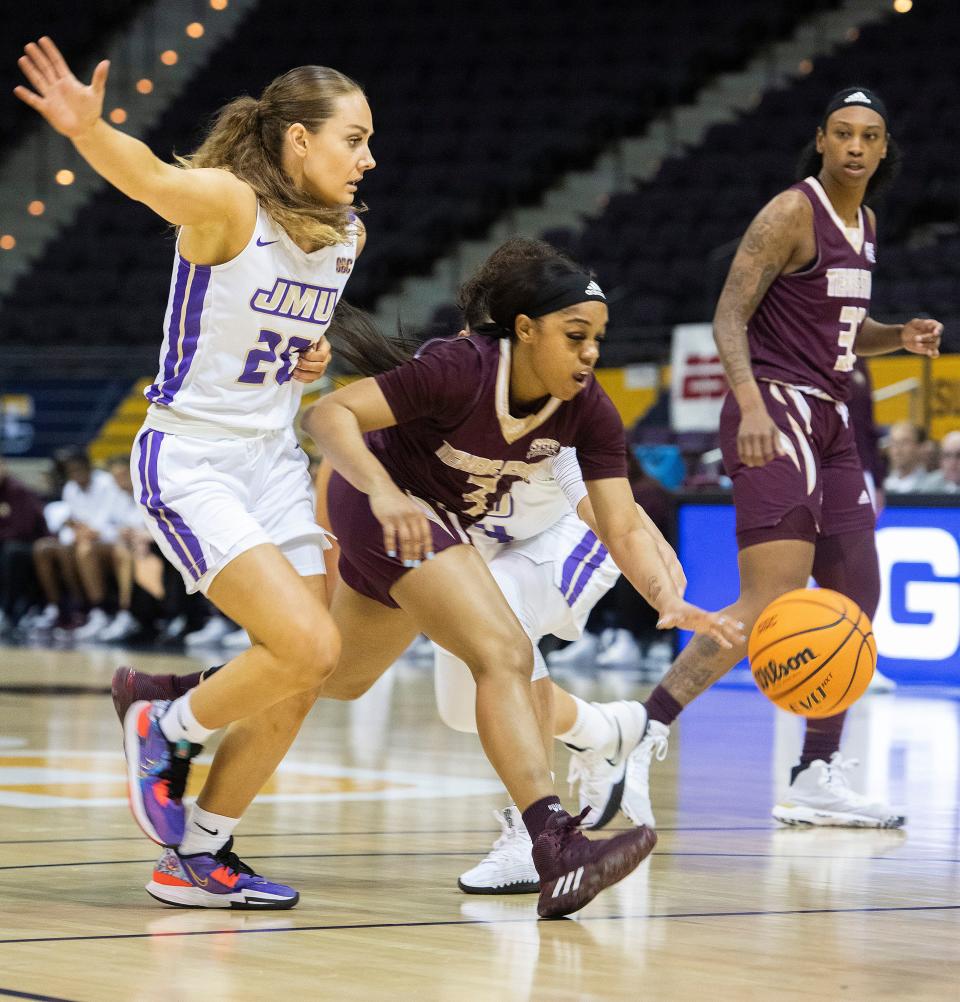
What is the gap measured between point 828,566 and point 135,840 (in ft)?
7.14

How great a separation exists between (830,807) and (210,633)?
354 inches

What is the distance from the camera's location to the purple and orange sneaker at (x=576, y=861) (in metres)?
3.53

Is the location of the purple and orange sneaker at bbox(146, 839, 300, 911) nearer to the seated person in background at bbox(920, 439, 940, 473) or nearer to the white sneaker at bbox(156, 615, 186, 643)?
the seated person in background at bbox(920, 439, 940, 473)

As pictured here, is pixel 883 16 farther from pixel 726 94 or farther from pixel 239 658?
pixel 239 658

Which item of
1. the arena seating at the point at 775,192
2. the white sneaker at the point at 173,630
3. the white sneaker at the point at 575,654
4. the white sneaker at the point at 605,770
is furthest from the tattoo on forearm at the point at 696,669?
the arena seating at the point at 775,192

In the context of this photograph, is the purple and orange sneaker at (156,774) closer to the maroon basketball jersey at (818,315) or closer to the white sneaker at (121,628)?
the maroon basketball jersey at (818,315)

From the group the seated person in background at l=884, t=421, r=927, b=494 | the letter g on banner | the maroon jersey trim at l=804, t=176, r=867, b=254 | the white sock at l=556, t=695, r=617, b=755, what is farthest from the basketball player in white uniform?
the seated person in background at l=884, t=421, r=927, b=494

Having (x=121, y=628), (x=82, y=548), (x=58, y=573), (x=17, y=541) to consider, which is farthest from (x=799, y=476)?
(x=17, y=541)

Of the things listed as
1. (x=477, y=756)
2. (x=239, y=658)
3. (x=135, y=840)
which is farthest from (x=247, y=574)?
(x=477, y=756)

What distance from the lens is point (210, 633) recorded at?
1379 centimetres

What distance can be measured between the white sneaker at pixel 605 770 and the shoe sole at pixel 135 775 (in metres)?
1.40

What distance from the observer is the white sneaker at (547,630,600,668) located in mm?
12039

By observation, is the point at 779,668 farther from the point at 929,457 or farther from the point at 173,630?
the point at 173,630

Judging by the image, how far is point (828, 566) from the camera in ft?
18.2
